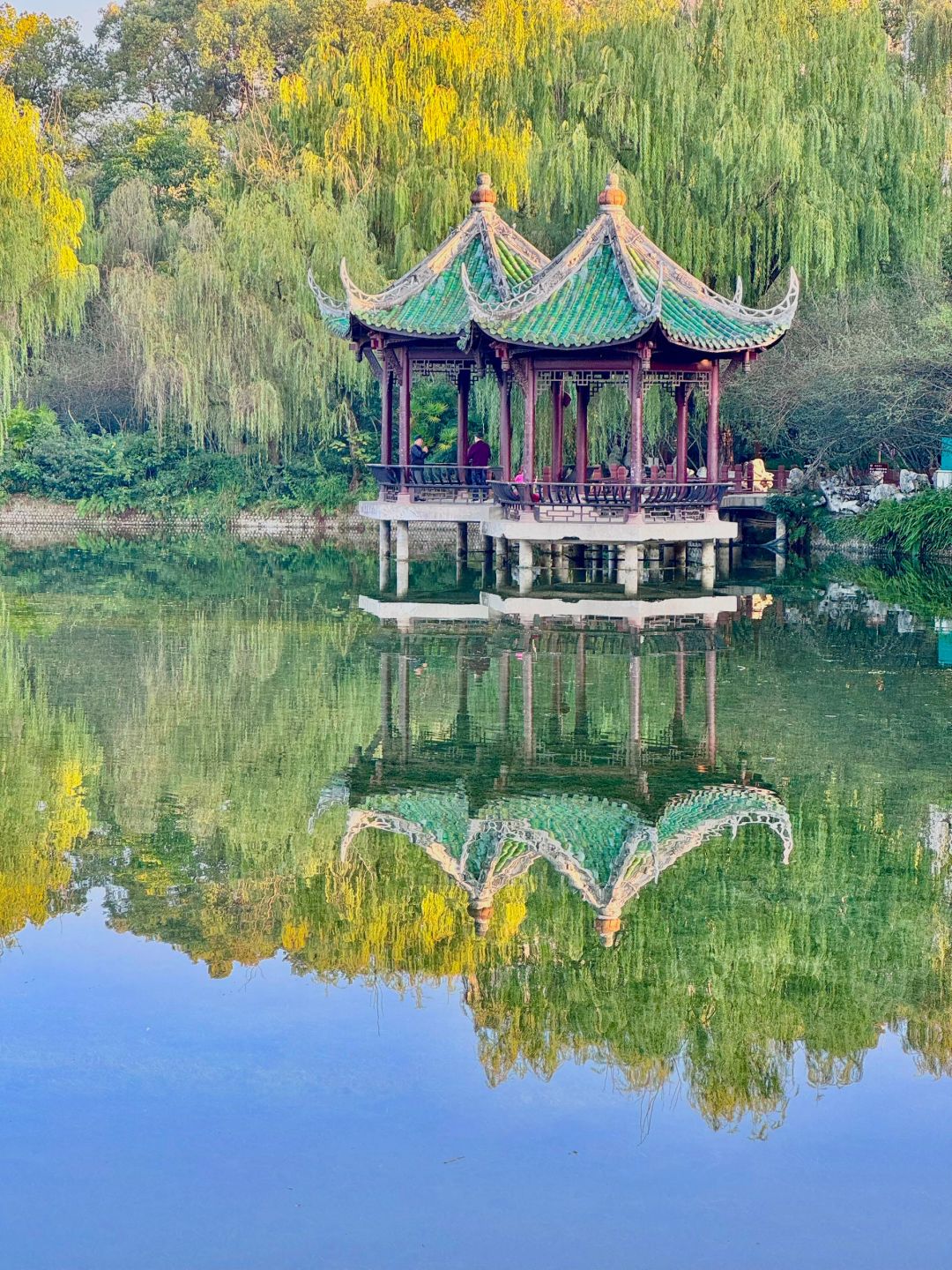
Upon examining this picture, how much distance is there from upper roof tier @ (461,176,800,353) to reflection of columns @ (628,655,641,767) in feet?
16.7

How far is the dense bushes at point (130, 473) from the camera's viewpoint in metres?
30.3

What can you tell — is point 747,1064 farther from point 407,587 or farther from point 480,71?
point 480,71

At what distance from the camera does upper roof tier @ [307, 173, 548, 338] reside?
18.9 meters

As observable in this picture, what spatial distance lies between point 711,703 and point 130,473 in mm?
21373

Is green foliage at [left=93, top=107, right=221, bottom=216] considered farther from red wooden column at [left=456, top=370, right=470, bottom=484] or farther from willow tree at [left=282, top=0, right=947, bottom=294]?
red wooden column at [left=456, top=370, right=470, bottom=484]

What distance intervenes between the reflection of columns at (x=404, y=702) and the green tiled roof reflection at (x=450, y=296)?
19.0 ft

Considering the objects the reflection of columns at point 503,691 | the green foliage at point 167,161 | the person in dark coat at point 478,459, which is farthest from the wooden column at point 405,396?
the green foliage at point 167,161

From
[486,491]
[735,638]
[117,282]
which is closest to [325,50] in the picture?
[117,282]

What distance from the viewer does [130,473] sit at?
101 ft

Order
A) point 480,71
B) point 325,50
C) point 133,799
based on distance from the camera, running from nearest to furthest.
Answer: point 133,799 < point 480,71 < point 325,50

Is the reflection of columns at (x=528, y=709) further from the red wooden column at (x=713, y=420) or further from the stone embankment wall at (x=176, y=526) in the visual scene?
the stone embankment wall at (x=176, y=526)

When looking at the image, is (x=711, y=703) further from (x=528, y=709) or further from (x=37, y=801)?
(x=37, y=801)

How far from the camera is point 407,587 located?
18.9 meters

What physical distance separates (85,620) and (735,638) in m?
6.10
